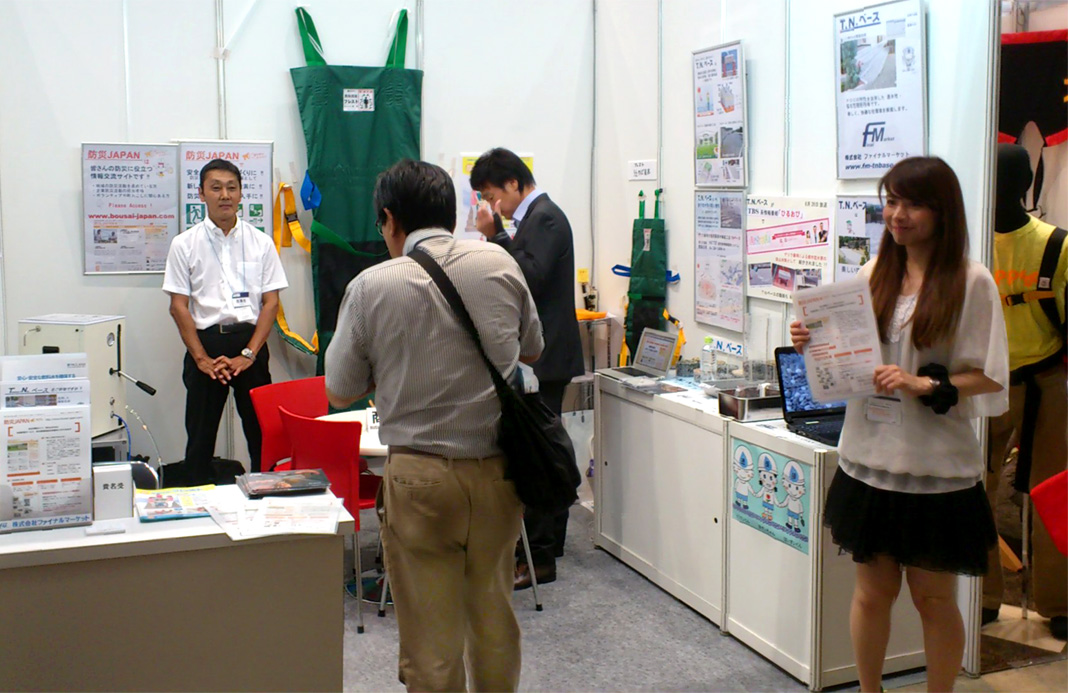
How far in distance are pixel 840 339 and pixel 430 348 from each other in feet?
3.54

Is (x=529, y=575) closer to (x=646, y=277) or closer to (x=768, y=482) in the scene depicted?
(x=768, y=482)

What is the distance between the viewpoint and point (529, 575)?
4191mm

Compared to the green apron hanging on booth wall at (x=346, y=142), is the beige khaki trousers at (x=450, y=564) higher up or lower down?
lower down

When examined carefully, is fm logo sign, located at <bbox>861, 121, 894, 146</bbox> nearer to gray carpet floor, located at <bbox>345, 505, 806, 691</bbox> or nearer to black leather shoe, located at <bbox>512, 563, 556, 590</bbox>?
gray carpet floor, located at <bbox>345, 505, 806, 691</bbox>

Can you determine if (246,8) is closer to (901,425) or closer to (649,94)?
(649,94)

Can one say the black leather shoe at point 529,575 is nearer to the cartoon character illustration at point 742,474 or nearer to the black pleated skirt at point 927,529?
the cartoon character illustration at point 742,474

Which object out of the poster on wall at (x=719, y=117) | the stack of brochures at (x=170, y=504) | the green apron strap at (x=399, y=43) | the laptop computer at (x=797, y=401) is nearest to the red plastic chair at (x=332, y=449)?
the stack of brochures at (x=170, y=504)

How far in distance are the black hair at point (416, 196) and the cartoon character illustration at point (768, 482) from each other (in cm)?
148

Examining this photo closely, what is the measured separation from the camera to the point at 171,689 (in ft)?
7.30

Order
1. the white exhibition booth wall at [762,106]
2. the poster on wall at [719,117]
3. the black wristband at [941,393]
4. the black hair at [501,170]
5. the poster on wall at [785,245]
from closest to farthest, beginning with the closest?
the black wristband at [941,393]
the white exhibition booth wall at [762,106]
the poster on wall at [785,245]
the black hair at [501,170]
the poster on wall at [719,117]

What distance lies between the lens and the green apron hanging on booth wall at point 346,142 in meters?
5.18

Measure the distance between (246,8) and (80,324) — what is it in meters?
1.82

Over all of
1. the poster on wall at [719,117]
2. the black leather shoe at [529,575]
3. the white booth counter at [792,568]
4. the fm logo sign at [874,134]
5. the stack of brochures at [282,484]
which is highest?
the poster on wall at [719,117]

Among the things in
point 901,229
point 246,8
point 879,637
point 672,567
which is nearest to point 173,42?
point 246,8
